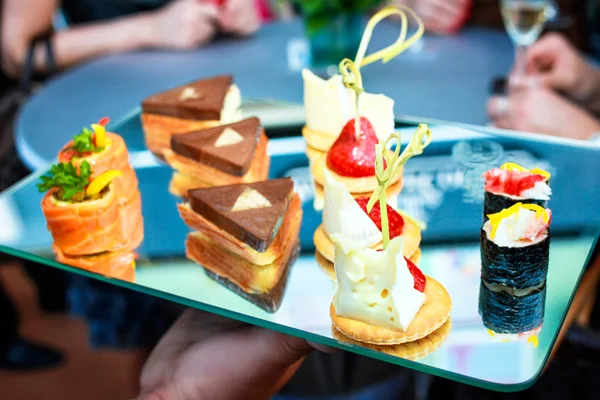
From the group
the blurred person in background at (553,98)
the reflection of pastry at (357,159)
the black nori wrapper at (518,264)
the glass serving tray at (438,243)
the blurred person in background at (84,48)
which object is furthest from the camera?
the blurred person in background at (84,48)

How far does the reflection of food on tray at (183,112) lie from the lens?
1.44 m

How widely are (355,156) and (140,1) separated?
5.76 ft

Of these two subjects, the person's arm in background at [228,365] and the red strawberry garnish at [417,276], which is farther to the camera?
the person's arm in background at [228,365]

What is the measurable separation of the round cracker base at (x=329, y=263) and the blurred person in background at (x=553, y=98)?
0.73 metres

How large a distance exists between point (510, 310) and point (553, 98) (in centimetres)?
104

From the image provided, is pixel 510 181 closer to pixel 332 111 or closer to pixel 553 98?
pixel 332 111

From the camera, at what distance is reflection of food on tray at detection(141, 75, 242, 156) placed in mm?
1436

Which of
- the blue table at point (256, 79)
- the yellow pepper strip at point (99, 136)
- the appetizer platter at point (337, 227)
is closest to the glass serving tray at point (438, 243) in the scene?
the appetizer platter at point (337, 227)

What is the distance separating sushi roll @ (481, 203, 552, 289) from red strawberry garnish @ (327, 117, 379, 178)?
28cm

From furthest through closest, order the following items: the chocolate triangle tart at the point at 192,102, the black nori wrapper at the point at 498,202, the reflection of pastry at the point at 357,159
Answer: the chocolate triangle tart at the point at 192,102
the reflection of pastry at the point at 357,159
the black nori wrapper at the point at 498,202

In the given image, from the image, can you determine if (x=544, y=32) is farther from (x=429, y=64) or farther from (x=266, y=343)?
(x=266, y=343)

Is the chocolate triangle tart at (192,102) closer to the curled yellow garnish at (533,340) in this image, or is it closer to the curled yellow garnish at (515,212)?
the curled yellow garnish at (515,212)

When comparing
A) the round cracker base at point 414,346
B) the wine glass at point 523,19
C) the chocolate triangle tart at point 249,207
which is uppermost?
the chocolate triangle tart at point 249,207

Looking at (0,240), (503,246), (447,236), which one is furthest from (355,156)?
(0,240)
